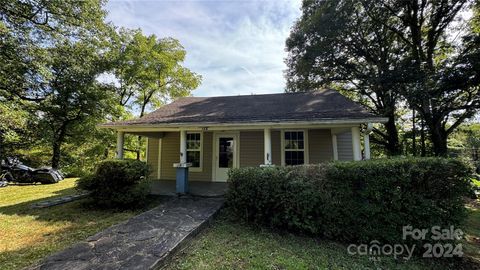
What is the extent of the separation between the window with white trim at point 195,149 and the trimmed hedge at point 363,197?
5.26 metres

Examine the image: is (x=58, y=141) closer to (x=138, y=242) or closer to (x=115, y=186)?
(x=115, y=186)

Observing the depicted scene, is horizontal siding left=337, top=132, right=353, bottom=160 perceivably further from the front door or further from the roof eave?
the front door

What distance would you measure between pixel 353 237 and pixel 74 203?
7407mm

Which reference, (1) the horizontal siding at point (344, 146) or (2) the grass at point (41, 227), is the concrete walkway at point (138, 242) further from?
(1) the horizontal siding at point (344, 146)

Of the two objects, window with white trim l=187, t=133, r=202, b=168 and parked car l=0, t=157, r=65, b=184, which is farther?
parked car l=0, t=157, r=65, b=184

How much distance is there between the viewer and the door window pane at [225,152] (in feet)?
30.4

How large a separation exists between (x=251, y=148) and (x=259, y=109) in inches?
66.8

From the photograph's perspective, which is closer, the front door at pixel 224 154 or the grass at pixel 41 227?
the grass at pixel 41 227

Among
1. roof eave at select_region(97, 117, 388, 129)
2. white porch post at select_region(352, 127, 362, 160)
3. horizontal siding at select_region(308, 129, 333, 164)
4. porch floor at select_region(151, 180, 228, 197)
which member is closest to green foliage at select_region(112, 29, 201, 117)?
roof eave at select_region(97, 117, 388, 129)

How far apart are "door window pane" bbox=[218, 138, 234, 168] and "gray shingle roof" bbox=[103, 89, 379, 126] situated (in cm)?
139

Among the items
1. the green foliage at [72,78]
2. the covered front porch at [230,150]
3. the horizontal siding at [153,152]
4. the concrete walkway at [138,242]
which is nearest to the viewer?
the concrete walkway at [138,242]

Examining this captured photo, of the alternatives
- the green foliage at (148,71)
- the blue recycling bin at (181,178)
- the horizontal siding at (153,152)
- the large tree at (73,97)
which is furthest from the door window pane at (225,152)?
the green foliage at (148,71)

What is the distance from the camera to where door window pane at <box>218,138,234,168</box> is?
9.27m

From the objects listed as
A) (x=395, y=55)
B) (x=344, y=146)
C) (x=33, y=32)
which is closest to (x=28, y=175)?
(x=33, y=32)
